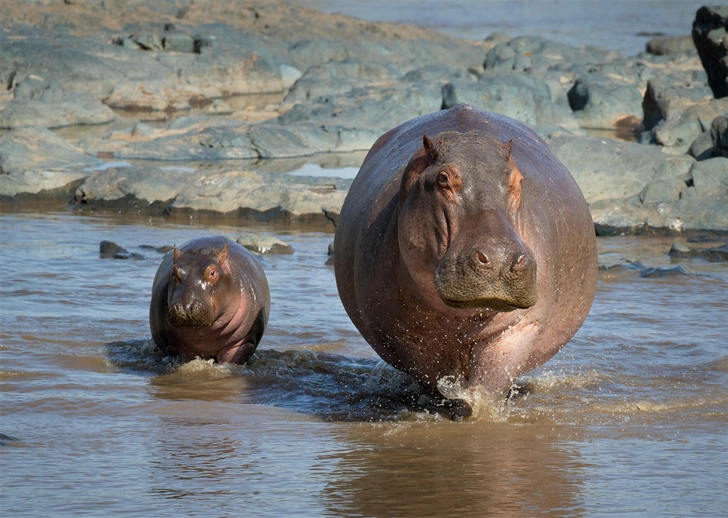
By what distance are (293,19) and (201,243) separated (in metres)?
30.6

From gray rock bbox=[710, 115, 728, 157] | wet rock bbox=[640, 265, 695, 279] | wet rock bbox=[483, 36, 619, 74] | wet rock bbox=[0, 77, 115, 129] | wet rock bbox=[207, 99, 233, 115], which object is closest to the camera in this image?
wet rock bbox=[640, 265, 695, 279]

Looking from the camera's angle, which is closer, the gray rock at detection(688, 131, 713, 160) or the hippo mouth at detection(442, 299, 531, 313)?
the hippo mouth at detection(442, 299, 531, 313)

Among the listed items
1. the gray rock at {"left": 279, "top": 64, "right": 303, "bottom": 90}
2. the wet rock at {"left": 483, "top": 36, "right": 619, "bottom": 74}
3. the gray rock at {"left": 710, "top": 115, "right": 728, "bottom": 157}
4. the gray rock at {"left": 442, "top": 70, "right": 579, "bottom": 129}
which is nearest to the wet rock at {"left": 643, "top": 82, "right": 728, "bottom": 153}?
the gray rock at {"left": 710, "top": 115, "right": 728, "bottom": 157}

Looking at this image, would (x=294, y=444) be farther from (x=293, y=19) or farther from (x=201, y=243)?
(x=293, y=19)

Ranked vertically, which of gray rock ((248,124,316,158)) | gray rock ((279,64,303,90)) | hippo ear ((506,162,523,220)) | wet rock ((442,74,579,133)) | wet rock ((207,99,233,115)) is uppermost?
gray rock ((279,64,303,90))

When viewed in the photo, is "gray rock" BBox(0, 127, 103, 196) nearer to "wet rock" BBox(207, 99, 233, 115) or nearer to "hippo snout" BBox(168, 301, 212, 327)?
"hippo snout" BBox(168, 301, 212, 327)

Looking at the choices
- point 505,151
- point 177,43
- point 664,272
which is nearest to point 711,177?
point 664,272

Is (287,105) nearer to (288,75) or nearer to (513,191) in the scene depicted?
(288,75)

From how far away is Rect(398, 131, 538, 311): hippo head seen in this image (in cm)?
418

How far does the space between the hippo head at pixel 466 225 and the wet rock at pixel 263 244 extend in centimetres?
624

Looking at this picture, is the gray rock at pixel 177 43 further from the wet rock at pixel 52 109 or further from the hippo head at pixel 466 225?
the hippo head at pixel 466 225

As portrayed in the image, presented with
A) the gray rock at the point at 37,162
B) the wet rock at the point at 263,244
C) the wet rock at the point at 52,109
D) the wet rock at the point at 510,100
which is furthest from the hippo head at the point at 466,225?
the wet rock at the point at 510,100

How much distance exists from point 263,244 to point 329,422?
18.7 feet

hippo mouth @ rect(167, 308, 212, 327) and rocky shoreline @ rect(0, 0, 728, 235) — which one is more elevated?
rocky shoreline @ rect(0, 0, 728, 235)
